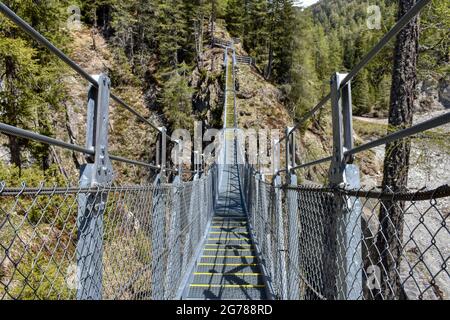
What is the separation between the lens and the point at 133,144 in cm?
2056

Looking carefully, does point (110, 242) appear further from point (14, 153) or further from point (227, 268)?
point (14, 153)

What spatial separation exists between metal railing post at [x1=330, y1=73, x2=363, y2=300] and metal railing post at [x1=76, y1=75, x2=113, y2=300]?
997mm

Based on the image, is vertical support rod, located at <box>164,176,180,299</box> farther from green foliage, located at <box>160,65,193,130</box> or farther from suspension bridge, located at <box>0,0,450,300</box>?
green foliage, located at <box>160,65,193,130</box>

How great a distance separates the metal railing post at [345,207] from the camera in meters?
1.19

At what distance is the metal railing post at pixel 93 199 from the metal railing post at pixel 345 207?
100cm

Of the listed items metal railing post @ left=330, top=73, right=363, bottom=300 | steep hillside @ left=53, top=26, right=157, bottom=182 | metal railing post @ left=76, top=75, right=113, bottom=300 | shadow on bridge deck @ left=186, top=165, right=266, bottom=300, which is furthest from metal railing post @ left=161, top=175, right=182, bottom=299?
steep hillside @ left=53, top=26, right=157, bottom=182

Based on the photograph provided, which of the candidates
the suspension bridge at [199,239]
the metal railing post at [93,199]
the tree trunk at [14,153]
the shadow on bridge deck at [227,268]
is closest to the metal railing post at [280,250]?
the suspension bridge at [199,239]

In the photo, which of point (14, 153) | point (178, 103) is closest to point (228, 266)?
point (14, 153)

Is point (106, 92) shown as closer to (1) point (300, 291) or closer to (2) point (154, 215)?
(2) point (154, 215)

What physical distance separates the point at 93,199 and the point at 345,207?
1022 millimetres

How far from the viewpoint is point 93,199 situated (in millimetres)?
1308

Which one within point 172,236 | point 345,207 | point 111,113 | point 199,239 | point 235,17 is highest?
point 235,17

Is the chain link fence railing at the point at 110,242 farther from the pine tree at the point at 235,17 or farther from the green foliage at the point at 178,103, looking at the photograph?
the pine tree at the point at 235,17
